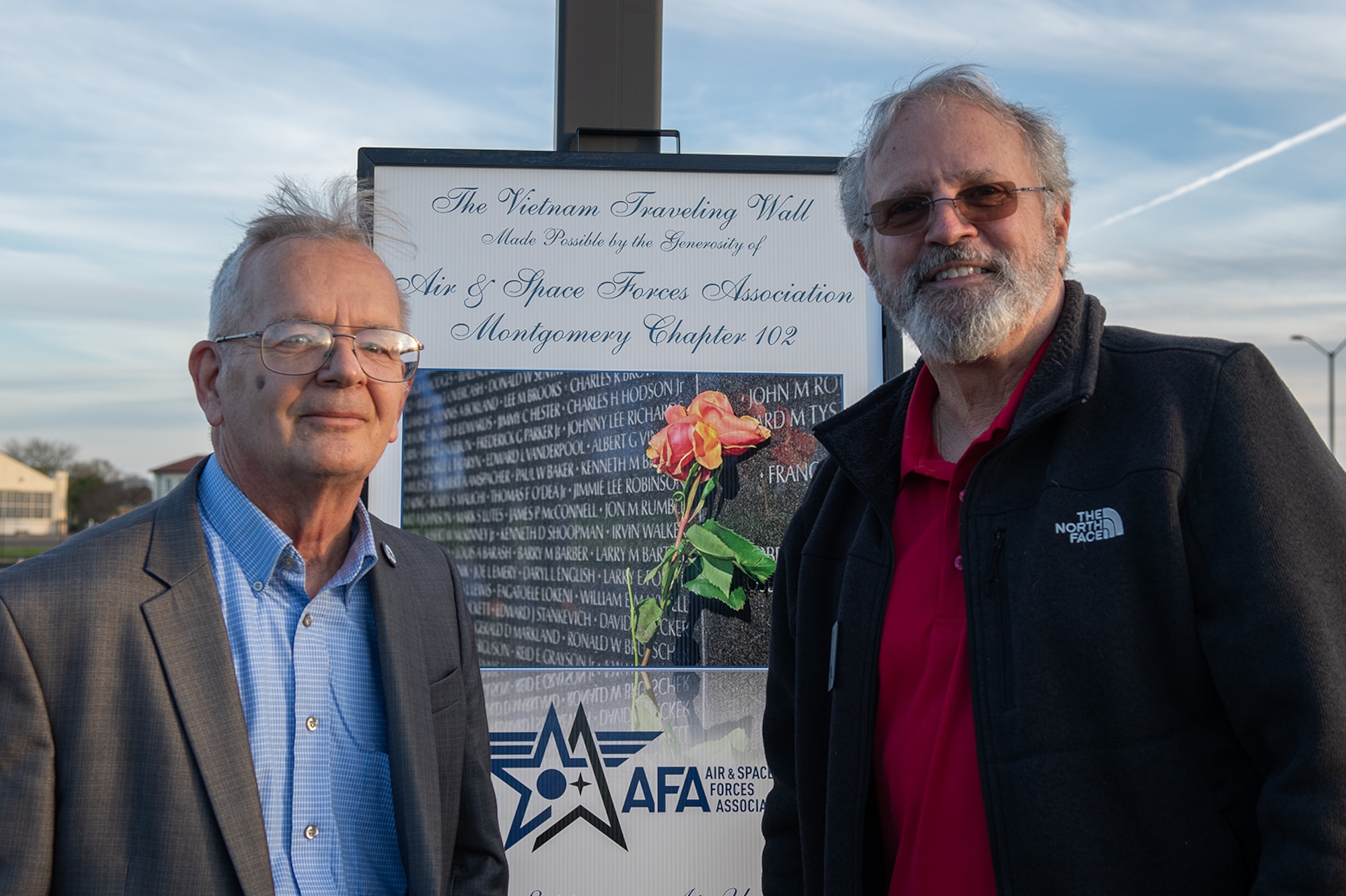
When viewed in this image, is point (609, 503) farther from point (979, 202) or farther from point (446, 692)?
point (979, 202)

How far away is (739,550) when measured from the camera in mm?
2502

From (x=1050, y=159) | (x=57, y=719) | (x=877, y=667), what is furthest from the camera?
(x=1050, y=159)

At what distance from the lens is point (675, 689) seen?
2.45 meters

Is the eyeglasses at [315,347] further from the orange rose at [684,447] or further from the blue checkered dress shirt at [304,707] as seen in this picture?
the orange rose at [684,447]

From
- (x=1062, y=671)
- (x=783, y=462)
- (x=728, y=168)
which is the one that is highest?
(x=728, y=168)

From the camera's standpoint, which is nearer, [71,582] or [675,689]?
[71,582]

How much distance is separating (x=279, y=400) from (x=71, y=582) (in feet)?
1.28

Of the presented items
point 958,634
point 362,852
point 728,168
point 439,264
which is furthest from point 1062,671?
point 439,264

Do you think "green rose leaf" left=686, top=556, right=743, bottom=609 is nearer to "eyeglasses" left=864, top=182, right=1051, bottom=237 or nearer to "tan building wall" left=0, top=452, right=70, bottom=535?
"eyeglasses" left=864, top=182, right=1051, bottom=237

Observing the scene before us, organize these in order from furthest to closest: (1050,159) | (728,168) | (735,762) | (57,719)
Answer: (728,168)
(735,762)
(1050,159)
(57,719)

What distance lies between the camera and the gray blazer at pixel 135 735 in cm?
136

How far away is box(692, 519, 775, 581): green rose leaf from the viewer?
2.50 m

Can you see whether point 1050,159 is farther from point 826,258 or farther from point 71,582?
point 71,582

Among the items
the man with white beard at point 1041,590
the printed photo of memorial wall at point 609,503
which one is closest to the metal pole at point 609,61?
the printed photo of memorial wall at point 609,503
